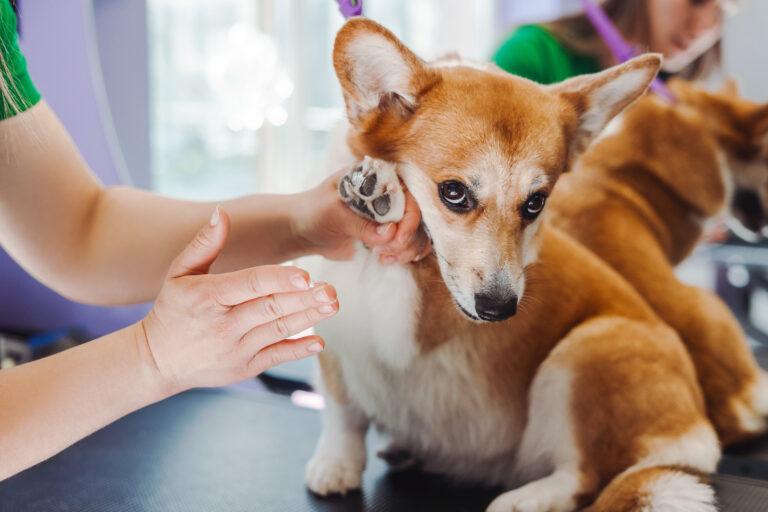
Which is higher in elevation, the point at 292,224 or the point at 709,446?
the point at 292,224

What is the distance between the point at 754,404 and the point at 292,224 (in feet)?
3.44

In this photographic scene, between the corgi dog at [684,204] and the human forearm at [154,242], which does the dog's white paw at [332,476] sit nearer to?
the human forearm at [154,242]

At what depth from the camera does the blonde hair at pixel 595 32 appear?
6.17ft

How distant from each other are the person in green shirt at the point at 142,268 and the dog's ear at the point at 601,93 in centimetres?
30

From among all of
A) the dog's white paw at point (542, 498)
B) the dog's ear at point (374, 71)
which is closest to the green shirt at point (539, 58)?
the dog's ear at point (374, 71)

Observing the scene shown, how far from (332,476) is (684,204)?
122 centimetres

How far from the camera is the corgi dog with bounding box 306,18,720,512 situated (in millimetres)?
953

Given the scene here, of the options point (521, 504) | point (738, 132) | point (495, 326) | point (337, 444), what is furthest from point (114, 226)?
point (738, 132)

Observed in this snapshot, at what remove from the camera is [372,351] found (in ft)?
3.59

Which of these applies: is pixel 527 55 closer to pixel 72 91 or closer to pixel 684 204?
pixel 684 204

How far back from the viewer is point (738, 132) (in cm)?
186

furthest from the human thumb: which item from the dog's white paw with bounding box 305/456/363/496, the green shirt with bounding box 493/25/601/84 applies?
the green shirt with bounding box 493/25/601/84

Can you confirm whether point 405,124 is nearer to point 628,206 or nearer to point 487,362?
point 487,362

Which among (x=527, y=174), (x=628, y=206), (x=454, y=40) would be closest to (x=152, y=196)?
(x=527, y=174)
